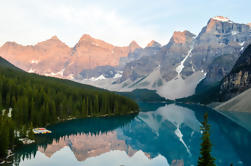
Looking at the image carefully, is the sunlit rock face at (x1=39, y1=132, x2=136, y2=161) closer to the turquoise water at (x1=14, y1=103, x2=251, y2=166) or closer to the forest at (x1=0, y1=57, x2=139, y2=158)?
the turquoise water at (x1=14, y1=103, x2=251, y2=166)

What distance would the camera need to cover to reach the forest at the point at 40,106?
213 ft

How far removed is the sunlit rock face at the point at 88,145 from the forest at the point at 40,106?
368 inches

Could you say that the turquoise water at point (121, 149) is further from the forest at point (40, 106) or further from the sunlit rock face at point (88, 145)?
the forest at point (40, 106)

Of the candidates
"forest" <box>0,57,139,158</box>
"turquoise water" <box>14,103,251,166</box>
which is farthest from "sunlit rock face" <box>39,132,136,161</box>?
"forest" <box>0,57,139,158</box>

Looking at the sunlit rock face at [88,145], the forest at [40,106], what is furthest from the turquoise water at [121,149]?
the forest at [40,106]

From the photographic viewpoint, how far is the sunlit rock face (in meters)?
61.1

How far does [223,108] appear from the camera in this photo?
18275cm

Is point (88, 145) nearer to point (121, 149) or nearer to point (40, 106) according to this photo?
point (121, 149)

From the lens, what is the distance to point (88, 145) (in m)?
71.6

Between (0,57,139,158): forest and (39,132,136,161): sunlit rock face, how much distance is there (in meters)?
9.36

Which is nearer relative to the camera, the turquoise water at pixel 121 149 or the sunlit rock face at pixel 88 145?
the turquoise water at pixel 121 149

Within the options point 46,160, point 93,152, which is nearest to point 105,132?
point 93,152

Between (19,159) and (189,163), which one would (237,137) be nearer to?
(189,163)

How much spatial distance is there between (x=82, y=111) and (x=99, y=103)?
810 inches
